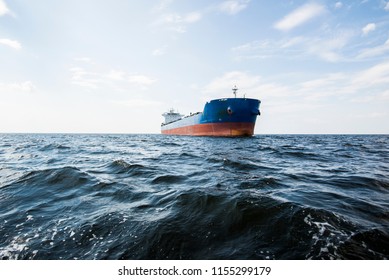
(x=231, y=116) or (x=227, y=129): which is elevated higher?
(x=231, y=116)

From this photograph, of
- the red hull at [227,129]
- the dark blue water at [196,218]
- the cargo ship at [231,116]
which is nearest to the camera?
the dark blue water at [196,218]

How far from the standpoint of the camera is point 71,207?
4965 mm

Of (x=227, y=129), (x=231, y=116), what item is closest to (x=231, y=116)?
(x=231, y=116)

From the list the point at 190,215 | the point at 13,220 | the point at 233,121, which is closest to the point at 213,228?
the point at 190,215

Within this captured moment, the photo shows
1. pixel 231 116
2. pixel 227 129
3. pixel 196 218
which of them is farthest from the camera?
pixel 227 129

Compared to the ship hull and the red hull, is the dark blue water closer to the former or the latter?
the ship hull

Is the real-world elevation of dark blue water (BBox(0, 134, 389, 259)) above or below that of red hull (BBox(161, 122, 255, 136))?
below

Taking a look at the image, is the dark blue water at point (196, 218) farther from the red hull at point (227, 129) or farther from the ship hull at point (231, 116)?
the red hull at point (227, 129)

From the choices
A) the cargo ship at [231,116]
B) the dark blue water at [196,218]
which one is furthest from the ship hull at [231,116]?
the dark blue water at [196,218]

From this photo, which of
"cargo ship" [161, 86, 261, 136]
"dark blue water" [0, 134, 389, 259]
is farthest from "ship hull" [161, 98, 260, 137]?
"dark blue water" [0, 134, 389, 259]

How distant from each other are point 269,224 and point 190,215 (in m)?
1.51

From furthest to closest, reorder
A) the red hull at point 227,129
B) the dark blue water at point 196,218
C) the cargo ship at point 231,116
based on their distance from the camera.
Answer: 1. the red hull at point 227,129
2. the cargo ship at point 231,116
3. the dark blue water at point 196,218

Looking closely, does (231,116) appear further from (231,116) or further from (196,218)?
(196,218)

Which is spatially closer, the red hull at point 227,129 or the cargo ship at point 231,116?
the cargo ship at point 231,116
